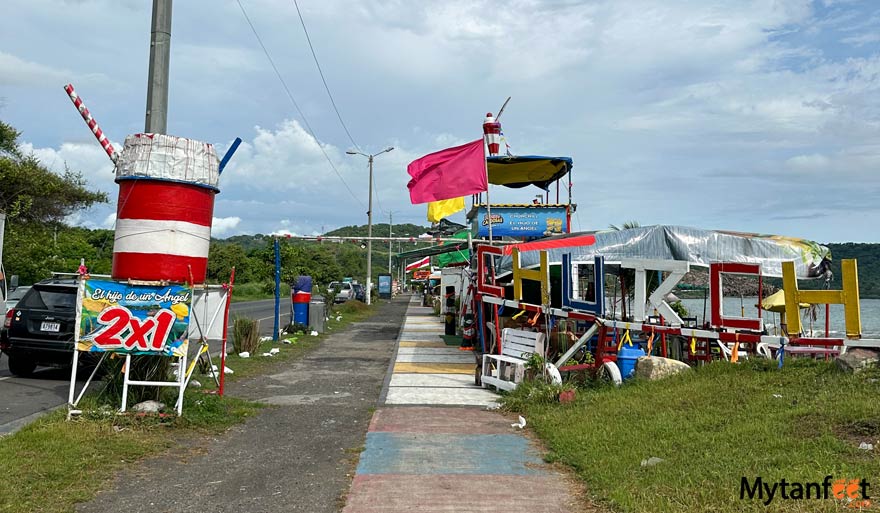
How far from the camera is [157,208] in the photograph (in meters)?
7.72

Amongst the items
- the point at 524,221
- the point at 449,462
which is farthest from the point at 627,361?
the point at 524,221

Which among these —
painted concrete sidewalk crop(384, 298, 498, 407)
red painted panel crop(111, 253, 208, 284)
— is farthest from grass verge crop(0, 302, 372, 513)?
painted concrete sidewalk crop(384, 298, 498, 407)

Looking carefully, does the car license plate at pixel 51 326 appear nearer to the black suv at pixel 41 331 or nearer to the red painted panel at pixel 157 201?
the black suv at pixel 41 331

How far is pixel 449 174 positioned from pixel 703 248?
480 centimetres

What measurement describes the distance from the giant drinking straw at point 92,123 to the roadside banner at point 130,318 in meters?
1.47

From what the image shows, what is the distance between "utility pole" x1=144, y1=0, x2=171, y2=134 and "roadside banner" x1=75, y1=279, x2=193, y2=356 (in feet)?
6.46

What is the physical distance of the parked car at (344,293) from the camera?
47162mm

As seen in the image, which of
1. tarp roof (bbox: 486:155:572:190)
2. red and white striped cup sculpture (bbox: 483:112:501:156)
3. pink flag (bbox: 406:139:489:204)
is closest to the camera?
pink flag (bbox: 406:139:489:204)

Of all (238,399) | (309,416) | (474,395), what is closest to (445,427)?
(309,416)

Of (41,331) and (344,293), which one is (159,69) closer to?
(41,331)

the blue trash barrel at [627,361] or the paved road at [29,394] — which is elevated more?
the blue trash barrel at [627,361]

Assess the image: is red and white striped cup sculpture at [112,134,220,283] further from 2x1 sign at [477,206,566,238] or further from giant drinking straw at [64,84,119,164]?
2x1 sign at [477,206,566,238]

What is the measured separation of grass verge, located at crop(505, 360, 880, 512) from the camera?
4.89 m

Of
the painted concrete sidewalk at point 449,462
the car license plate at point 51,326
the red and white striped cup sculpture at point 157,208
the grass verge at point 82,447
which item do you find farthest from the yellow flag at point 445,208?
the red and white striped cup sculpture at point 157,208
